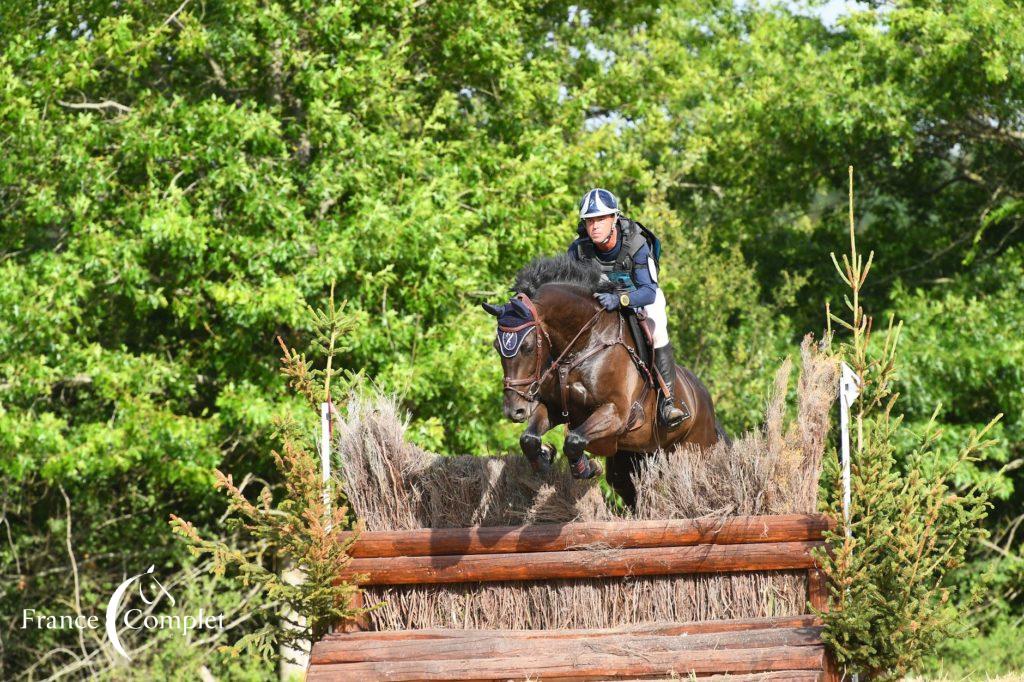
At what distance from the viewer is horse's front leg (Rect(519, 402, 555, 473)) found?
610cm

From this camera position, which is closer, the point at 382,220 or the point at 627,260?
the point at 627,260

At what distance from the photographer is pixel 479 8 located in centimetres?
1365

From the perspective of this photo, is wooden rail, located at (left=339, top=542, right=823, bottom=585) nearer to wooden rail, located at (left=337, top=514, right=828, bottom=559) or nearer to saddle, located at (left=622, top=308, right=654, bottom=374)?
wooden rail, located at (left=337, top=514, right=828, bottom=559)

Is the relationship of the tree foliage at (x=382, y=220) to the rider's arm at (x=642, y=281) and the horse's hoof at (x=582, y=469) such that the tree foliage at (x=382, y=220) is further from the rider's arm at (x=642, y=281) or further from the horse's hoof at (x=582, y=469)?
the horse's hoof at (x=582, y=469)

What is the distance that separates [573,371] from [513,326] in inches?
23.1

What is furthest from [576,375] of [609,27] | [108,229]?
[609,27]

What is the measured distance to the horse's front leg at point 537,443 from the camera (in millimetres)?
6098

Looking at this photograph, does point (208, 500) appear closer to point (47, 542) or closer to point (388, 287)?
point (47, 542)

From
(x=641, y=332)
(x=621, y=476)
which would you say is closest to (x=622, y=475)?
(x=621, y=476)

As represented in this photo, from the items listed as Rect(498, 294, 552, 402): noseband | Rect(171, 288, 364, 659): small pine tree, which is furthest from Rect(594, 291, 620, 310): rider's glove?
Rect(171, 288, 364, 659): small pine tree

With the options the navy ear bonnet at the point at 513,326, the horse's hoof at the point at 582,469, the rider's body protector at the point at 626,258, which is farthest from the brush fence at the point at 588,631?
the rider's body protector at the point at 626,258

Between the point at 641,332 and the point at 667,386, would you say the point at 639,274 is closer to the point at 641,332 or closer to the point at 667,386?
the point at 641,332

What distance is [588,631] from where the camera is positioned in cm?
617

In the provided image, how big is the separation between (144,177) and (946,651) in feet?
35.7
